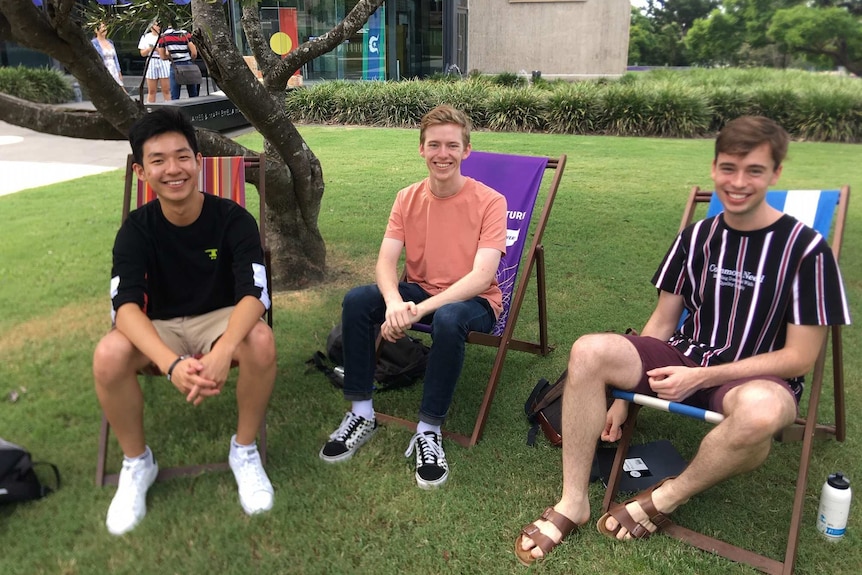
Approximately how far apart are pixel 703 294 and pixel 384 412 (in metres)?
1.49

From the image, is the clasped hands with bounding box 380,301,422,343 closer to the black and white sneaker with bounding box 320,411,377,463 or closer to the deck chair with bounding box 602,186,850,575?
the black and white sneaker with bounding box 320,411,377,463

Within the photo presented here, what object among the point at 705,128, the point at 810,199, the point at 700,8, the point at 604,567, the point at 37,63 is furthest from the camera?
the point at 700,8

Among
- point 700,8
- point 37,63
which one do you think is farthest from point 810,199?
point 700,8

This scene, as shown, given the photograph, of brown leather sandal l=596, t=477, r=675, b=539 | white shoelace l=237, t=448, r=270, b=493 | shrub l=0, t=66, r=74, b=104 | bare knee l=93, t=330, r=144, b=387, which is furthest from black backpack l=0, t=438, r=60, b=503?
shrub l=0, t=66, r=74, b=104

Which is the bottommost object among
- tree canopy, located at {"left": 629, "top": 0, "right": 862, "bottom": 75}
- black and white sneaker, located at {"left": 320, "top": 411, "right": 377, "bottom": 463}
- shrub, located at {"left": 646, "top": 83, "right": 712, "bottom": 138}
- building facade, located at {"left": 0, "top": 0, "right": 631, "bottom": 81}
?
black and white sneaker, located at {"left": 320, "top": 411, "right": 377, "bottom": 463}

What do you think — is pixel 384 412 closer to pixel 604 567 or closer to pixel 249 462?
pixel 249 462

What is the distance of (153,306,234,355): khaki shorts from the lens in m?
2.50

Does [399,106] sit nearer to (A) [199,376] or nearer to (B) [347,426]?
(B) [347,426]

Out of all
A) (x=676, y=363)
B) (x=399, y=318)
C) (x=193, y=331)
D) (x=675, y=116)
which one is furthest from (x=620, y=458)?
(x=675, y=116)

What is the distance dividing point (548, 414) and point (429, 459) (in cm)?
57

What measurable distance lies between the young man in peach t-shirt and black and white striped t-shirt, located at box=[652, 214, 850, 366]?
76 cm

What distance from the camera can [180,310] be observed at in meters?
2.55

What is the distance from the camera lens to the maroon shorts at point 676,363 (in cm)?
210

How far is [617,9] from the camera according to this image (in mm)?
20922
